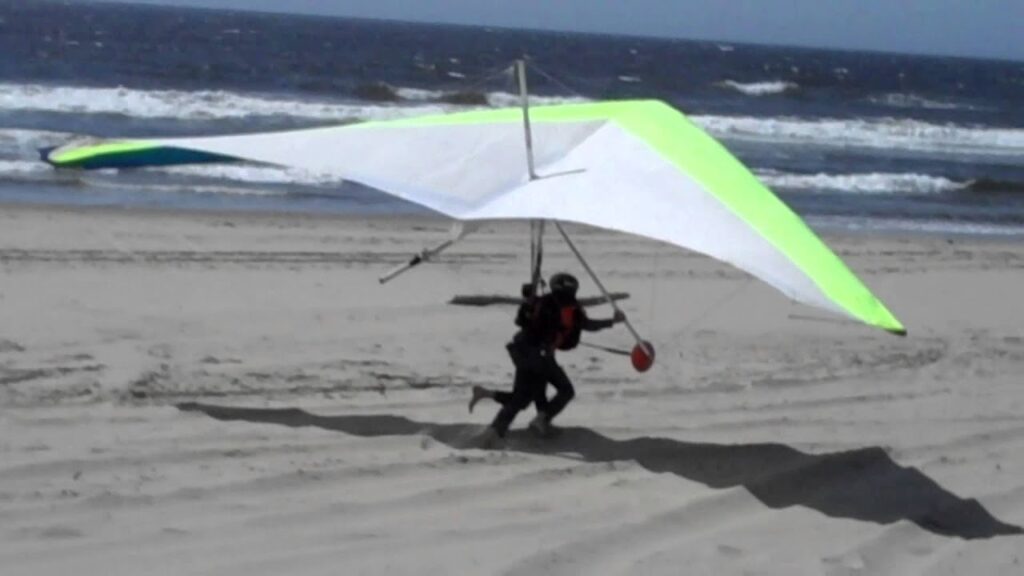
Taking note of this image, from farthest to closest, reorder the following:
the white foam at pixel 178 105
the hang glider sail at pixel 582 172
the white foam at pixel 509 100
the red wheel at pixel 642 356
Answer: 1. the white foam at pixel 509 100
2. the white foam at pixel 178 105
3. the red wheel at pixel 642 356
4. the hang glider sail at pixel 582 172

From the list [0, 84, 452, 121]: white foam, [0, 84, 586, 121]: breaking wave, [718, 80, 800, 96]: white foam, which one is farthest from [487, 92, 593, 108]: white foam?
[718, 80, 800, 96]: white foam

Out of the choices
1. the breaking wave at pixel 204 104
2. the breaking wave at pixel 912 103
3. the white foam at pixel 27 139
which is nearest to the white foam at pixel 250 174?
the white foam at pixel 27 139

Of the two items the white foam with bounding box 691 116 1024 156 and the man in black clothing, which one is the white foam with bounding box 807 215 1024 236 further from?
the white foam with bounding box 691 116 1024 156

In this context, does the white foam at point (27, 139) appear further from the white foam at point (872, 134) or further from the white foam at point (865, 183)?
the white foam at point (872, 134)

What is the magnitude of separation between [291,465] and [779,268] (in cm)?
180

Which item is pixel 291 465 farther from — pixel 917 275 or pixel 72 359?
pixel 917 275

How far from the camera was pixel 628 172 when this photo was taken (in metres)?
5.58

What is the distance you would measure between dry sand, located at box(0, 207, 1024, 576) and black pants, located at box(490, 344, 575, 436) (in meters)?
0.14

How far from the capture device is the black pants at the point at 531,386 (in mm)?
5762

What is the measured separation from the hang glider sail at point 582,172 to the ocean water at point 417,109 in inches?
14.4

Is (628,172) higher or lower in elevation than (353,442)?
higher

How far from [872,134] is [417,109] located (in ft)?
29.1

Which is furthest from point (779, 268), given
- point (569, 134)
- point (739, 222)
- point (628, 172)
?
point (569, 134)

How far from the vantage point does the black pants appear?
18.9 ft
